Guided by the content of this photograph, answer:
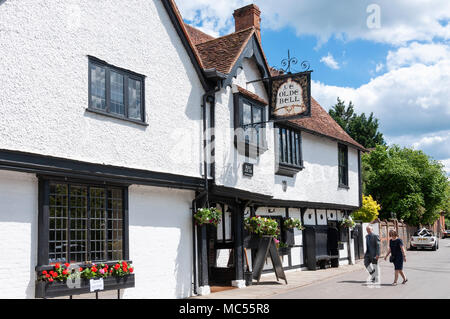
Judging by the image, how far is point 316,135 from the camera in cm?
2205

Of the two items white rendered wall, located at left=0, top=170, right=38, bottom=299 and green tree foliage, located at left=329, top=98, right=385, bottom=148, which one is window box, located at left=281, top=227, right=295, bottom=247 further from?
green tree foliage, located at left=329, top=98, right=385, bottom=148

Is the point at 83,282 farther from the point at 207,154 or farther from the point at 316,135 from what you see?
the point at 316,135

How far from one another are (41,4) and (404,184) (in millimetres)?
40293

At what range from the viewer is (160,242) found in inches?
476

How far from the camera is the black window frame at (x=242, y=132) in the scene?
14844 millimetres

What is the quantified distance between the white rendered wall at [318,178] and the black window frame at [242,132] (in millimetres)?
3260

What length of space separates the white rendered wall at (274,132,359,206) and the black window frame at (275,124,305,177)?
1.19 ft

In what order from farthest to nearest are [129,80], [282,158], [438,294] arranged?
[282,158] < [438,294] < [129,80]

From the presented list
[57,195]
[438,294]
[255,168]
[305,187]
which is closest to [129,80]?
[57,195]


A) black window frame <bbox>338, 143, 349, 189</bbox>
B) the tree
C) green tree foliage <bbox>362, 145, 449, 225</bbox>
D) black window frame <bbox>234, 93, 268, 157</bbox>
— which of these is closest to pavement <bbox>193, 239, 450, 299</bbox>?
black window frame <bbox>234, 93, 268, 157</bbox>

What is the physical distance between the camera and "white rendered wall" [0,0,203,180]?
8.88m

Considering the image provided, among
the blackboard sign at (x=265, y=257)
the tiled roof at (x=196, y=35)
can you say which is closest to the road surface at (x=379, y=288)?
→ the blackboard sign at (x=265, y=257)

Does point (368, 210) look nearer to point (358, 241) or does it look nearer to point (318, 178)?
point (358, 241)

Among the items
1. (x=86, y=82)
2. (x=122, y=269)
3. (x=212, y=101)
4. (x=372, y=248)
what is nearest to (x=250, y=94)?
(x=212, y=101)
